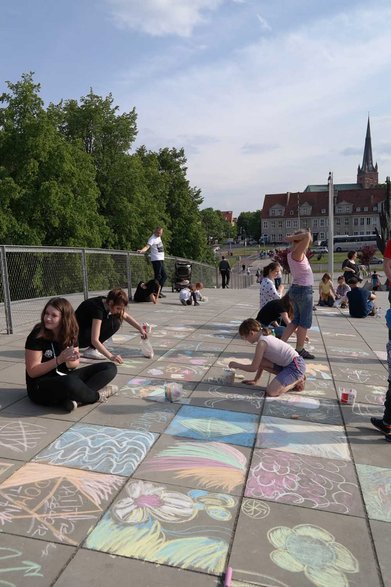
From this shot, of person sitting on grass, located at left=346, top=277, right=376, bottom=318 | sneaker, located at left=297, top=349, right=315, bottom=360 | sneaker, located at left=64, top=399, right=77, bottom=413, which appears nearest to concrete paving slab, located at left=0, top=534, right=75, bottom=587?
sneaker, located at left=64, top=399, right=77, bottom=413

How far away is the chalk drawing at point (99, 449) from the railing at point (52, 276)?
147 inches

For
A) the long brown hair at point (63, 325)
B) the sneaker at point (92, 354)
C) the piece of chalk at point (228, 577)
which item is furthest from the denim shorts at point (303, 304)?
the piece of chalk at point (228, 577)

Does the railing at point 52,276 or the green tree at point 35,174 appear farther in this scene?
the green tree at point 35,174

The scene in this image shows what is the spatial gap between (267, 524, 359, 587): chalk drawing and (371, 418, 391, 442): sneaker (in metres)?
1.46

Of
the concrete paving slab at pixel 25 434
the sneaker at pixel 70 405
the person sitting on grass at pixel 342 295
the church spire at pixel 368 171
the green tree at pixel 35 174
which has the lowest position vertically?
the person sitting on grass at pixel 342 295

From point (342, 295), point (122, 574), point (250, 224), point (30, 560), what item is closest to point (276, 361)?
point (122, 574)

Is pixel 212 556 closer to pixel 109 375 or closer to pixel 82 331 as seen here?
pixel 109 375

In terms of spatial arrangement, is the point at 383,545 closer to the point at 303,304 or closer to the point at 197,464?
the point at 197,464

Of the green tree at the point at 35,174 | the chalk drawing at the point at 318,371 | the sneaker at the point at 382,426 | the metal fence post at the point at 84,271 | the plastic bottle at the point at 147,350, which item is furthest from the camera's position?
the green tree at the point at 35,174

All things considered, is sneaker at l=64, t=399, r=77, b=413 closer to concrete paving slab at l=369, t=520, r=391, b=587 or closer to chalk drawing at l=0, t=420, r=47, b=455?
chalk drawing at l=0, t=420, r=47, b=455

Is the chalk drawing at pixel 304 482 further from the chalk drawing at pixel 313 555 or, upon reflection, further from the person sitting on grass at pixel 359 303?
the person sitting on grass at pixel 359 303

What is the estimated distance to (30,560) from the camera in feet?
6.61

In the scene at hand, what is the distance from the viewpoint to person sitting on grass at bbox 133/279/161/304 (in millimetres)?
11148

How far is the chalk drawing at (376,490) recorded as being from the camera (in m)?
2.52
